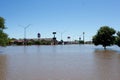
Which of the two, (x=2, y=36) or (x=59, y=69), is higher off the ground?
(x=2, y=36)

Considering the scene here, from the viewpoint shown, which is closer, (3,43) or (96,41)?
(3,43)

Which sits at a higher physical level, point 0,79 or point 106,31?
point 106,31

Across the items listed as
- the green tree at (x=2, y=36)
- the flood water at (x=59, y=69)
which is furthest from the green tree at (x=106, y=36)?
the flood water at (x=59, y=69)

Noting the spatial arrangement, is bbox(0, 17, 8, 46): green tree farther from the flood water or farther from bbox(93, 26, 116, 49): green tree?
bbox(93, 26, 116, 49): green tree

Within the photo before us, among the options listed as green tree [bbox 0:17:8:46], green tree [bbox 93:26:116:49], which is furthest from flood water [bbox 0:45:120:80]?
green tree [bbox 93:26:116:49]

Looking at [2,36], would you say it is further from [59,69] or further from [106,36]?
[106,36]

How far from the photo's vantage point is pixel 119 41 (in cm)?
5584

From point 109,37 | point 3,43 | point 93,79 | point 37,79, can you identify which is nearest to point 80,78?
point 93,79

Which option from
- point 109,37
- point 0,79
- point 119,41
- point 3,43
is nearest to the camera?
point 0,79

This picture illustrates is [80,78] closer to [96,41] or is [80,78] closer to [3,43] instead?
[3,43]

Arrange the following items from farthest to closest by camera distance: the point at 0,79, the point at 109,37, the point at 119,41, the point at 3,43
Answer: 1. the point at 109,37
2. the point at 119,41
3. the point at 3,43
4. the point at 0,79

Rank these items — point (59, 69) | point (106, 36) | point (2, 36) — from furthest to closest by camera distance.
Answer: point (106, 36) → point (2, 36) → point (59, 69)

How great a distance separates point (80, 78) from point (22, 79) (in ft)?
11.4

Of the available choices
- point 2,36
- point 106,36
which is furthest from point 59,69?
point 106,36
